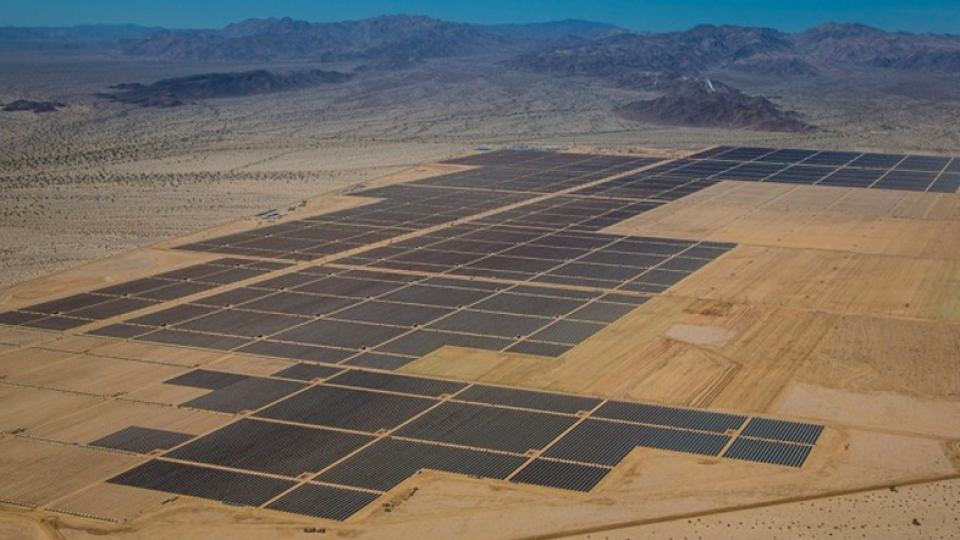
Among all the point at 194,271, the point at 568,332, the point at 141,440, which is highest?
the point at 194,271

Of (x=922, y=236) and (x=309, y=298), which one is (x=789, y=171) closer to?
(x=922, y=236)

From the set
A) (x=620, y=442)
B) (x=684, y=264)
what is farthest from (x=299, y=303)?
(x=620, y=442)

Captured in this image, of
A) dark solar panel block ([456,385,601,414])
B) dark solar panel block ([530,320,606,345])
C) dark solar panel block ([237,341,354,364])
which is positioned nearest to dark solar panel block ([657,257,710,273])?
dark solar panel block ([530,320,606,345])

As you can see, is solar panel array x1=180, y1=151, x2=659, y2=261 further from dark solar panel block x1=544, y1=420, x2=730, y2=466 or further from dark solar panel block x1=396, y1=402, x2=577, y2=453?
dark solar panel block x1=544, y1=420, x2=730, y2=466

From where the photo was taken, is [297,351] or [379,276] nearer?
[297,351]

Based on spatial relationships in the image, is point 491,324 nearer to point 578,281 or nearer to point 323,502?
point 578,281

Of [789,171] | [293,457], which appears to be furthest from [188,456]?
[789,171]

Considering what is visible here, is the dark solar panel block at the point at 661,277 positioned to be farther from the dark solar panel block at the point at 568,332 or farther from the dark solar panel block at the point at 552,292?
the dark solar panel block at the point at 568,332
